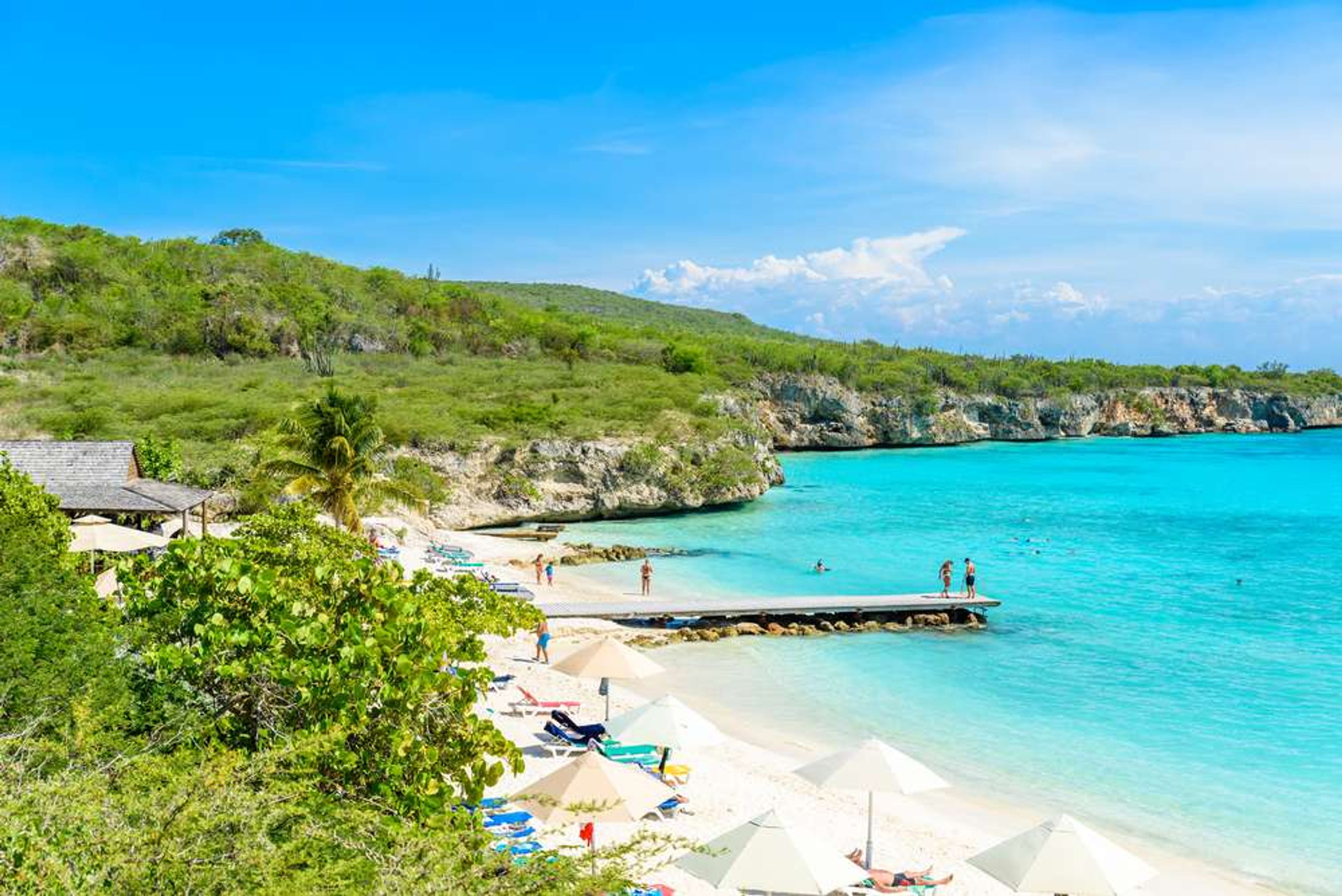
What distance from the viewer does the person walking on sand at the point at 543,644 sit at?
21750 mm

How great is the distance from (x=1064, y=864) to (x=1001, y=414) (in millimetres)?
100549

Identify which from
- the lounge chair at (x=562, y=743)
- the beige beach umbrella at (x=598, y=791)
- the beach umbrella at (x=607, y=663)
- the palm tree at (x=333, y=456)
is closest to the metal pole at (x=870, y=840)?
the beige beach umbrella at (x=598, y=791)

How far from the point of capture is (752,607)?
27328mm

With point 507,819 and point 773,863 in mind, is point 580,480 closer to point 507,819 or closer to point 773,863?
point 507,819

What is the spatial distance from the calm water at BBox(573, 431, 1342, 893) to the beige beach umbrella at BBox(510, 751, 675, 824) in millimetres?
7818

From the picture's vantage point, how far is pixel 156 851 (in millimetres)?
5871

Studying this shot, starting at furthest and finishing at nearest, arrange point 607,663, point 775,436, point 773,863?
point 775,436, point 607,663, point 773,863

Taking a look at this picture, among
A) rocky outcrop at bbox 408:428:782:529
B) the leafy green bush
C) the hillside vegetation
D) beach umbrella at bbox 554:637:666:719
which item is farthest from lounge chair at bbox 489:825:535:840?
rocky outcrop at bbox 408:428:782:529

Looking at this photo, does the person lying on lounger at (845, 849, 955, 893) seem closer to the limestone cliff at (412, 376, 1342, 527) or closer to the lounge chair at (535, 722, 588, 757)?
the lounge chair at (535, 722, 588, 757)

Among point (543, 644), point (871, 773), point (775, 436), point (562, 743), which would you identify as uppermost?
point (775, 436)

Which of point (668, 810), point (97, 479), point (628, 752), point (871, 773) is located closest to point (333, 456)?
point (97, 479)

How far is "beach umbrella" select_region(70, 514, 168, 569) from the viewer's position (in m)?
19.5

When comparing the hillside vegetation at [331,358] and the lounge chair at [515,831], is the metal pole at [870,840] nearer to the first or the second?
the lounge chair at [515,831]

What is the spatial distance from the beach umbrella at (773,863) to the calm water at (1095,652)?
688 cm
